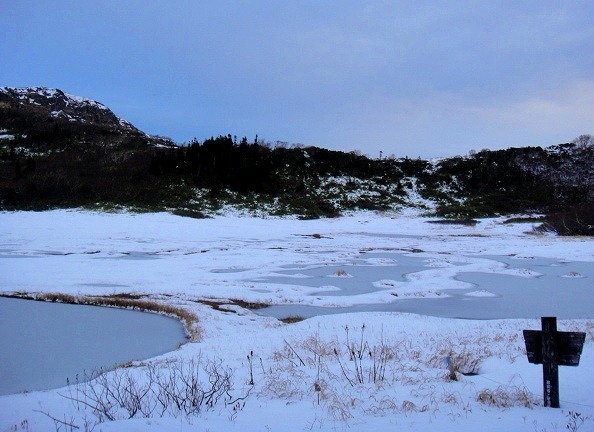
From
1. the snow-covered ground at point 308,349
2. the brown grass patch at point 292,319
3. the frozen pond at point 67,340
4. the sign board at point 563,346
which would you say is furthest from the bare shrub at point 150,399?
the brown grass patch at point 292,319

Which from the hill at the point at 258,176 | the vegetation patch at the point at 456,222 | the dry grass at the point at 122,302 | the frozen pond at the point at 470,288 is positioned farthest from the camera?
the vegetation patch at the point at 456,222

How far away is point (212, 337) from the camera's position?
10.9 m

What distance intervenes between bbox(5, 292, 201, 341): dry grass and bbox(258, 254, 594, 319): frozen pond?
97.3 inches

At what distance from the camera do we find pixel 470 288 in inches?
724

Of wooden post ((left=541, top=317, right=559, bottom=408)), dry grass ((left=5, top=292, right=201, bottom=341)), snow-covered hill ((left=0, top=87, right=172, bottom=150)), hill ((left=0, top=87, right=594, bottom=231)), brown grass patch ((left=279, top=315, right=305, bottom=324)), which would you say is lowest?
brown grass patch ((left=279, top=315, right=305, bottom=324))

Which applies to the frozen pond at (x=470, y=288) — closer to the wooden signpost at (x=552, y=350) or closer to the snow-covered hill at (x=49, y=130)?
the wooden signpost at (x=552, y=350)

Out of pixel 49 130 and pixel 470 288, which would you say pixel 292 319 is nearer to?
pixel 470 288

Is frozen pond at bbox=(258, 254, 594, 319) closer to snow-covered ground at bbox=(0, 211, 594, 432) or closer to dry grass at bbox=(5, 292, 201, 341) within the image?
snow-covered ground at bbox=(0, 211, 594, 432)

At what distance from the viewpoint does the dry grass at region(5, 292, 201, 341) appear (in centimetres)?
1352

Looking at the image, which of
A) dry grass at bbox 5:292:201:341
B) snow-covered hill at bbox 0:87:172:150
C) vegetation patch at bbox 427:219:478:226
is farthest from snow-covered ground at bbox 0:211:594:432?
snow-covered hill at bbox 0:87:172:150

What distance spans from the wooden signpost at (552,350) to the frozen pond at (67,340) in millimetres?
6038

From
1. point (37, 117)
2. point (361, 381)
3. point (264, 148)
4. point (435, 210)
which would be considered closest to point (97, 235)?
point (361, 381)

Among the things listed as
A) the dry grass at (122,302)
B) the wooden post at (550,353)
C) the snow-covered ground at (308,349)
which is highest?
the wooden post at (550,353)

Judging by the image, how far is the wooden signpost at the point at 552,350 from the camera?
5.21 meters
